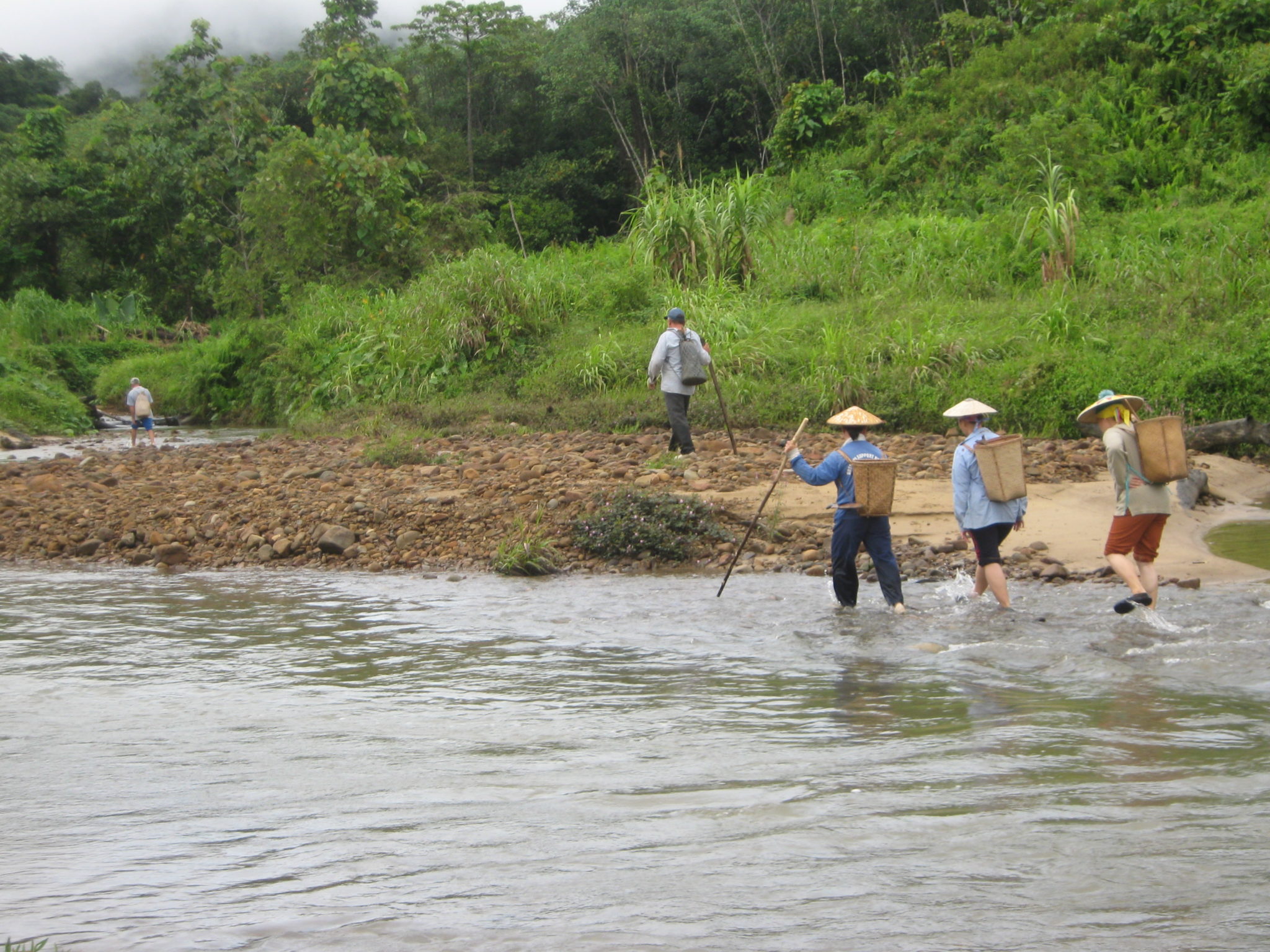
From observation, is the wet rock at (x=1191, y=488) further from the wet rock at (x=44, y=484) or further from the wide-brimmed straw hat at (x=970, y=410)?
the wet rock at (x=44, y=484)

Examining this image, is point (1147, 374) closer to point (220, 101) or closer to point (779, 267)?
point (779, 267)

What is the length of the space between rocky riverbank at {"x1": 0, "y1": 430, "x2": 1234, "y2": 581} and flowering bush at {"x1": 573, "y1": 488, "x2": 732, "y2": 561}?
11 cm

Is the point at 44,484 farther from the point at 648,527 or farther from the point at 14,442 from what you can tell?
the point at 14,442

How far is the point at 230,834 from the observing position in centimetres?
443

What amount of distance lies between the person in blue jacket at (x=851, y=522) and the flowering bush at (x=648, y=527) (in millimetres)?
2277

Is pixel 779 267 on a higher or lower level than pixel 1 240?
lower

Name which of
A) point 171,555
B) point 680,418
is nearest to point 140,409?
point 171,555

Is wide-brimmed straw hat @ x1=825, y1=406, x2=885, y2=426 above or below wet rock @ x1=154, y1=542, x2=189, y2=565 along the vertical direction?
above


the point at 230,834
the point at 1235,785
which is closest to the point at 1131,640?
the point at 1235,785

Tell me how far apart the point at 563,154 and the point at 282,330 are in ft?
45.1

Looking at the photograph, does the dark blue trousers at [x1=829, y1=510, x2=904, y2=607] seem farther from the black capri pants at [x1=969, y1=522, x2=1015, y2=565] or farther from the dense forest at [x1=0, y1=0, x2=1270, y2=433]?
the dense forest at [x1=0, y1=0, x2=1270, y2=433]

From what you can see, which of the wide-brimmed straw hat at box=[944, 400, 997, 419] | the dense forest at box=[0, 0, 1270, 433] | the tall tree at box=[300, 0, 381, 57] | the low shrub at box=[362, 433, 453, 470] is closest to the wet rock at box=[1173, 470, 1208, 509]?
the dense forest at box=[0, 0, 1270, 433]

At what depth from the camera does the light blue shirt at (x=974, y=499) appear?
768 centimetres

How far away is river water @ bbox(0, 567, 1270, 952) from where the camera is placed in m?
3.64
